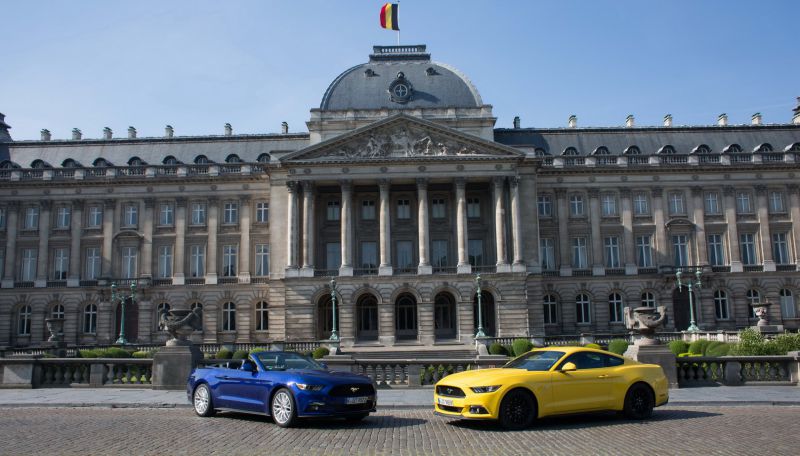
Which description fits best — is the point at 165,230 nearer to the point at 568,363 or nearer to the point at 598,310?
the point at 598,310

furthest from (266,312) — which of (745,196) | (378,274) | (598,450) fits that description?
(598,450)

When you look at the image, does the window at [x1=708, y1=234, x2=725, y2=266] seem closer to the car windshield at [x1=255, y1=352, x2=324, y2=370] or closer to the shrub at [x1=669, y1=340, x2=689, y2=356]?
the shrub at [x1=669, y1=340, x2=689, y2=356]

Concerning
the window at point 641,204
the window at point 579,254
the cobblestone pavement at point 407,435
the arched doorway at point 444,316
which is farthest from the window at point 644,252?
the cobblestone pavement at point 407,435

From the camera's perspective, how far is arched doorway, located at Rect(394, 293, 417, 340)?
54.9 metres

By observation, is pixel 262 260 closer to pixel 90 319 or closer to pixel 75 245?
pixel 90 319

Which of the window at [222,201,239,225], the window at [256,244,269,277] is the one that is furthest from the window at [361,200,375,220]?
the window at [222,201,239,225]

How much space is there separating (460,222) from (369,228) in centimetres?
820

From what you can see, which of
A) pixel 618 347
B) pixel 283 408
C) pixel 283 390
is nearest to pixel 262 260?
pixel 618 347

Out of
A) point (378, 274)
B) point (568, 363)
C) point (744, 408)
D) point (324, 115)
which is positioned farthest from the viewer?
point (324, 115)

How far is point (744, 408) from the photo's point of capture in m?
18.3

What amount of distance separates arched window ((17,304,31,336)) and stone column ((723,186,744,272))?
5912 cm

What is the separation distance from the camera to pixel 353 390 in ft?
51.9

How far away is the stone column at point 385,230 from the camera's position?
2088 inches

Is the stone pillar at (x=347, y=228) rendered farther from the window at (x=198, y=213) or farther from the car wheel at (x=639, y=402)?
the car wheel at (x=639, y=402)
